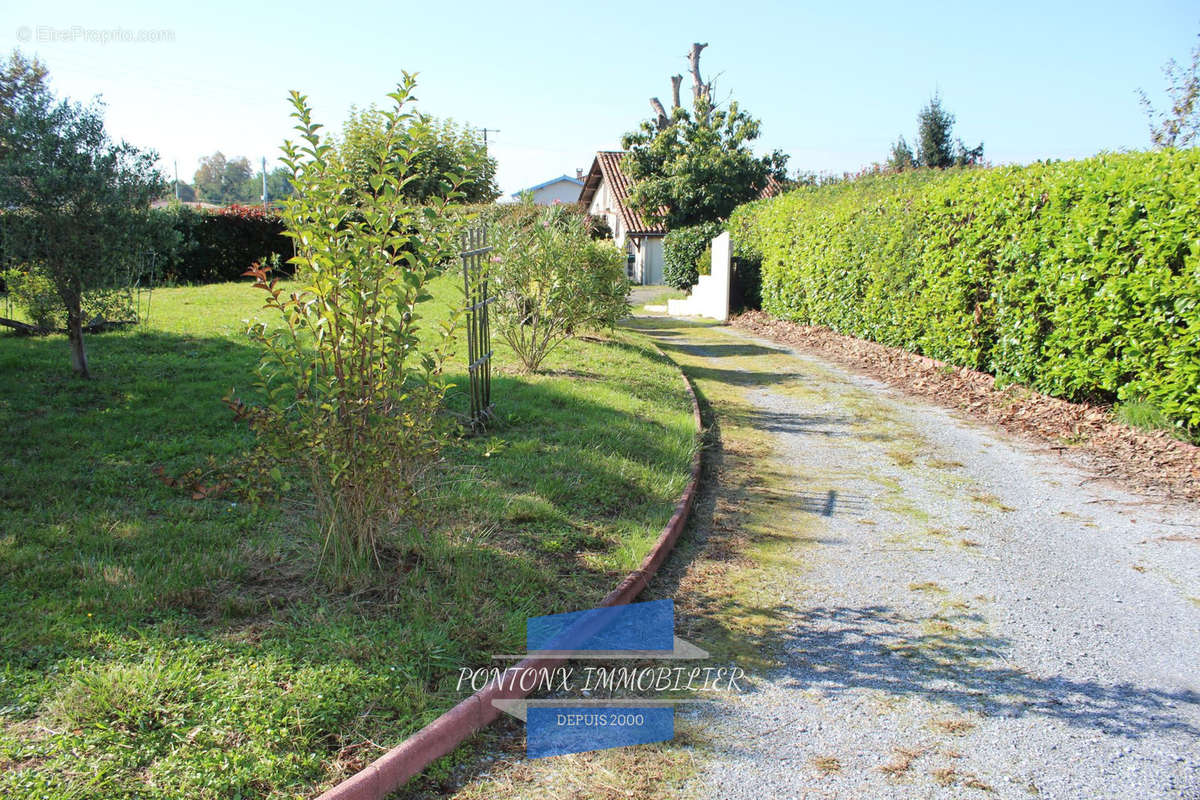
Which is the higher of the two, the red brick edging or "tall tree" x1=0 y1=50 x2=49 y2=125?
"tall tree" x1=0 y1=50 x2=49 y2=125

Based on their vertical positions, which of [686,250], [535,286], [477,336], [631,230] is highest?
[631,230]

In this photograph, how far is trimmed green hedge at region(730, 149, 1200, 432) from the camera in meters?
6.84

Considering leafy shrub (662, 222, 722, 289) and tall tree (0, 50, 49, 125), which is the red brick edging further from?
leafy shrub (662, 222, 722, 289)

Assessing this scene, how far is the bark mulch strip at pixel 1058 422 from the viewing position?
21.1ft

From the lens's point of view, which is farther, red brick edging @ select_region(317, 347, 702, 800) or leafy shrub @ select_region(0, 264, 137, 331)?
leafy shrub @ select_region(0, 264, 137, 331)

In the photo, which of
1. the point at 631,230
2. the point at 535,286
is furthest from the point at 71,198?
the point at 631,230

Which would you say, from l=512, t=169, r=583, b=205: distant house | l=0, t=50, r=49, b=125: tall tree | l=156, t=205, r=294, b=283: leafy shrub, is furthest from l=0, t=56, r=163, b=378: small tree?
l=512, t=169, r=583, b=205: distant house

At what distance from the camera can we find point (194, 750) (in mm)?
2625

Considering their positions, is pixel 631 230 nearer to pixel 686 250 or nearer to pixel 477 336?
pixel 686 250

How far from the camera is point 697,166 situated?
89.3 ft

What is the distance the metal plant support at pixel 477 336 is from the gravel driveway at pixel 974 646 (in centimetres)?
270

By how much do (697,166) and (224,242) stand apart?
50.3 ft

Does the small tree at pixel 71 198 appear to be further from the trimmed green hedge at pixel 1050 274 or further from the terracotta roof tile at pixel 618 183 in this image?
the terracotta roof tile at pixel 618 183

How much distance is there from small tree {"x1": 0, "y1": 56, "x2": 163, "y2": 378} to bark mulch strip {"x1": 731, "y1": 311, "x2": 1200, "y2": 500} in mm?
8999
